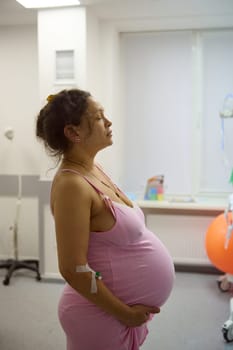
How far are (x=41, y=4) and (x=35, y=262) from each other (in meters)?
2.33

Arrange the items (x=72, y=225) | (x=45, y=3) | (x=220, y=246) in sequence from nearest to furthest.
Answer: (x=72, y=225) → (x=220, y=246) → (x=45, y=3)

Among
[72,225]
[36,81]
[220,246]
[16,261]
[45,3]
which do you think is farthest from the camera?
[36,81]

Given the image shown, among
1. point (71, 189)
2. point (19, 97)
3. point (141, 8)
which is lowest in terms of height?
point (71, 189)

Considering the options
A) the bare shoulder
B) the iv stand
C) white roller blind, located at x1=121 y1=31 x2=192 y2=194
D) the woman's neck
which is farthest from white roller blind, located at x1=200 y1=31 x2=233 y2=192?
the bare shoulder

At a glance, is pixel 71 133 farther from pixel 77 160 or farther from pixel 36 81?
pixel 36 81

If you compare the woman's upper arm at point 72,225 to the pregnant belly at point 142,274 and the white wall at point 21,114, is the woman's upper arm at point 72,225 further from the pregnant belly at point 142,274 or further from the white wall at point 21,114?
the white wall at point 21,114

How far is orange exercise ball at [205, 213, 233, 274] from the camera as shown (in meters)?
2.86

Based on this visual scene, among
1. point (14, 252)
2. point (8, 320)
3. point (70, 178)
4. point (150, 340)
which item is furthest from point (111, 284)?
point (14, 252)

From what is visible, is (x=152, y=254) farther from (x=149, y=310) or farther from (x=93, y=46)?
(x=93, y=46)

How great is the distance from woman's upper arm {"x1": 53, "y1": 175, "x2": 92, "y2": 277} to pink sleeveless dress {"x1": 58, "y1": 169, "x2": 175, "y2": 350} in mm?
66

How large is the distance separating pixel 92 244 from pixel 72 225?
0.12 meters

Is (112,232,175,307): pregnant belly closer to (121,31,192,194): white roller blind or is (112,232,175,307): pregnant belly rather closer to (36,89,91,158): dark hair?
(36,89,91,158): dark hair

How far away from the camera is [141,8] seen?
10.5 feet

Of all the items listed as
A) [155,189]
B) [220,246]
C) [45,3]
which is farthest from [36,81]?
[220,246]
